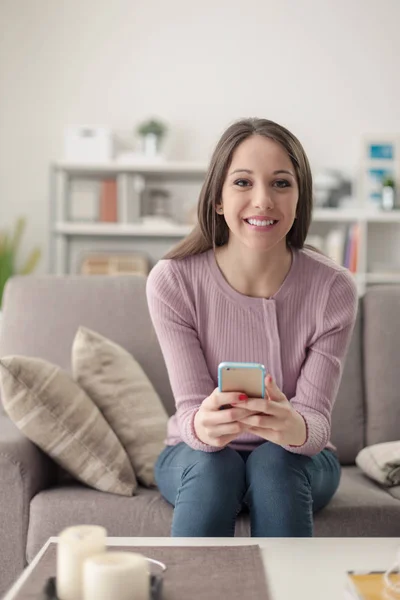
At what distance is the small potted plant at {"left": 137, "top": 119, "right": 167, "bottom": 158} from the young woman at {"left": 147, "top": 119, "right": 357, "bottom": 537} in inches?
103

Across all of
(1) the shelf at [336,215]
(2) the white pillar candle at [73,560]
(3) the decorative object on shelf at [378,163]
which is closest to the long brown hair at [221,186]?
(2) the white pillar candle at [73,560]

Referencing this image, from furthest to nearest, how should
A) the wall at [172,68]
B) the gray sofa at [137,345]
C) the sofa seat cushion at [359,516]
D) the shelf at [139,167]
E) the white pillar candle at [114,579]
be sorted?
the wall at [172,68] < the shelf at [139,167] < the gray sofa at [137,345] < the sofa seat cushion at [359,516] < the white pillar candle at [114,579]

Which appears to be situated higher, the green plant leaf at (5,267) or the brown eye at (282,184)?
the brown eye at (282,184)

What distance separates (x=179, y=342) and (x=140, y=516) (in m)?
0.38

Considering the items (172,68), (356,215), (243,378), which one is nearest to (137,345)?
(243,378)

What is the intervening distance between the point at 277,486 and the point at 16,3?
3.85m

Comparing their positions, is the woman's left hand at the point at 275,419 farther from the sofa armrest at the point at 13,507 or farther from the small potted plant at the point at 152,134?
the small potted plant at the point at 152,134

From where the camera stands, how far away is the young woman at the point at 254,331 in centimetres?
132

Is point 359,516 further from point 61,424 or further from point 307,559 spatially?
point 61,424

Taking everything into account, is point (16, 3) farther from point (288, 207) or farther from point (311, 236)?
point (288, 207)

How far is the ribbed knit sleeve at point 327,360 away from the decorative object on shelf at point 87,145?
9.10 feet

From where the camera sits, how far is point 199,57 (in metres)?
4.40

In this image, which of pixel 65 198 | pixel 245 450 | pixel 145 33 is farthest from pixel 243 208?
pixel 145 33

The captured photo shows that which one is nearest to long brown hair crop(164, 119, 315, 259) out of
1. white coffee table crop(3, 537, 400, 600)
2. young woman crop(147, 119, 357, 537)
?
young woman crop(147, 119, 357, 537)
